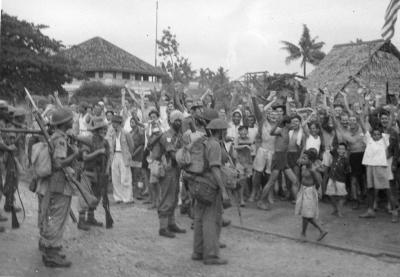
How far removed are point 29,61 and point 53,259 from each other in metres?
21.5

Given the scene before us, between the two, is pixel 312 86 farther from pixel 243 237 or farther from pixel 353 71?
pixel 243 237

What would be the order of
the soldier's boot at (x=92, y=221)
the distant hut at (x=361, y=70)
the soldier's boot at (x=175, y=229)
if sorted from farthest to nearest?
1. the distant hut at (x=361, y=70)
2. the soldier's boot at (x=92, y=221)
3. the soldier's boot at (x=175, y=229)

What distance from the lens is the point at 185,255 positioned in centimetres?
654

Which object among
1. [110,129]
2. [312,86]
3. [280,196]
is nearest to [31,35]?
[312,86]

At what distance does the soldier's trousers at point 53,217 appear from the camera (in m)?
5.91

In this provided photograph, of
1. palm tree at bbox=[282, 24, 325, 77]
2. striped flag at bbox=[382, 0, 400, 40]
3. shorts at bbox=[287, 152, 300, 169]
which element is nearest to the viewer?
striped flag at bbox=[382, 0, 400, 40]

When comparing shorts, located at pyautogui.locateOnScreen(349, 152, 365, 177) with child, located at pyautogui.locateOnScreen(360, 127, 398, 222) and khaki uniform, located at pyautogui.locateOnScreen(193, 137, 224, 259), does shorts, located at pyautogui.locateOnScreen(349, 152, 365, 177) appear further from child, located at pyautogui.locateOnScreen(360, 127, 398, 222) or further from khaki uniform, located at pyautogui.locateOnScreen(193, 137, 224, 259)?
khaki uniform, located at pyautogui.locateOnScreen(193, 137, 224, 259)

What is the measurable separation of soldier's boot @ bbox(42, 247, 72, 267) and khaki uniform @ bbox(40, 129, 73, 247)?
74 mm

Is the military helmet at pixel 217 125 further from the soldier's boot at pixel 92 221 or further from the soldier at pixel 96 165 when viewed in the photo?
the soldier's boot at pixel 92 221

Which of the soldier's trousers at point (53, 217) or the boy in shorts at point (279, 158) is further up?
the boy in shorts at point (279, 158)

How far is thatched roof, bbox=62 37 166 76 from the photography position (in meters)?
45.9

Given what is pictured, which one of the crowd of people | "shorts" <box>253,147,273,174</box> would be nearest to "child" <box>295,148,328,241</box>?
the crowd of people

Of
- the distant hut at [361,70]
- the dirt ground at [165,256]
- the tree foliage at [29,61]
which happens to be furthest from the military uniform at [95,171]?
the tree foliage at [29,61]

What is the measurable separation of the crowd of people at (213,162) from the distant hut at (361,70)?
265 inches
